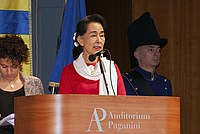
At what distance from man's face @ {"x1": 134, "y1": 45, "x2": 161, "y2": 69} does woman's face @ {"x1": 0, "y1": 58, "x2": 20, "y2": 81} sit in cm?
87

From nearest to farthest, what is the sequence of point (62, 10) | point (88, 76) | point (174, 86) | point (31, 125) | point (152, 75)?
point (31, 125) → point (88, 76) → point (152, 75) → point (62, 10) → point (174, 86)

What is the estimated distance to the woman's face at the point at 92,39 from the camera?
323 centimetres

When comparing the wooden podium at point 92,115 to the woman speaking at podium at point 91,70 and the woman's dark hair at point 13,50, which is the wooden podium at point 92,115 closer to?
the woman speaking at podium at point 91,70

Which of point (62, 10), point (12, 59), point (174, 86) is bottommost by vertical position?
point (174, 86)

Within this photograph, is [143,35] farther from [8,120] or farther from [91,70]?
[8,120]

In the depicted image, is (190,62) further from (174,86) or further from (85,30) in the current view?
(85,30)

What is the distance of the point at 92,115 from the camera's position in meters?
2.59

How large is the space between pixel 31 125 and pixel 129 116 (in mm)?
438

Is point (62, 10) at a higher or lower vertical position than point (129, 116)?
higher

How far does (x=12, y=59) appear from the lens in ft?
11.1

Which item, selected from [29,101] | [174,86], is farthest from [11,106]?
[174,86]

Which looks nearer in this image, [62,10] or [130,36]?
[130,36]

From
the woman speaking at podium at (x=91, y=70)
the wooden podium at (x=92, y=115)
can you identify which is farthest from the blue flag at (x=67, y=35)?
the wooden podium at (x=92, y=115)

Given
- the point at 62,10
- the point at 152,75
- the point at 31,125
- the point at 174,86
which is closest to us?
the point at 31,125
